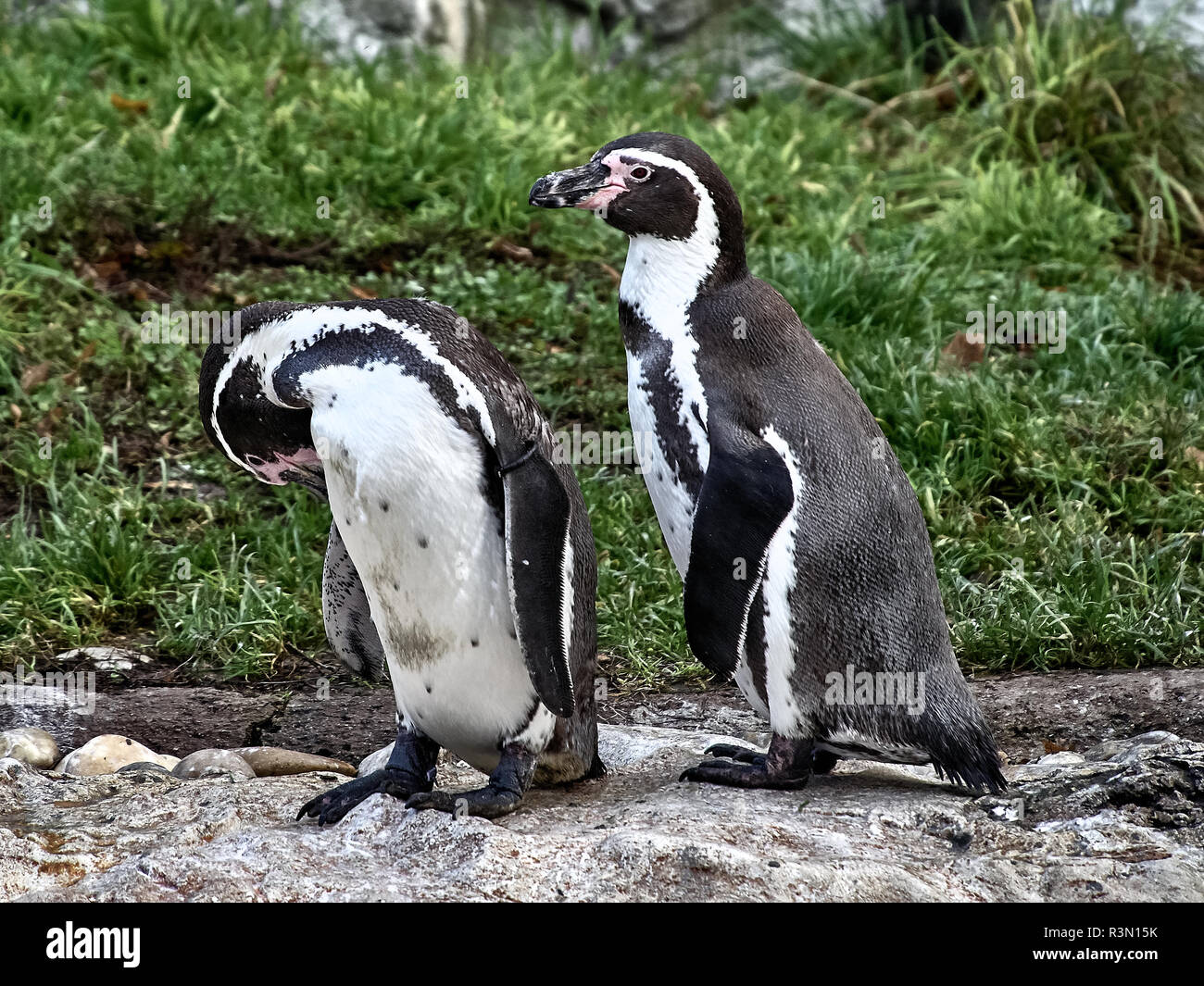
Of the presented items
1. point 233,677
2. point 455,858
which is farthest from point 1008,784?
point 233,677

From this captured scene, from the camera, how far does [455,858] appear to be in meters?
2.78

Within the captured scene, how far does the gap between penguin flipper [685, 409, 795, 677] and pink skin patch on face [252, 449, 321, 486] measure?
811 millimetres

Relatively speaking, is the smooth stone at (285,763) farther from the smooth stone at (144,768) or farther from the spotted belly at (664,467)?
the spotted belly at (664,467)

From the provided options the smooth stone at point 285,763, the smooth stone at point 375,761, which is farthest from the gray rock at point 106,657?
the smooth stone at point 375,761

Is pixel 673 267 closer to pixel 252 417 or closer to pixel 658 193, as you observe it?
pixel 658 193

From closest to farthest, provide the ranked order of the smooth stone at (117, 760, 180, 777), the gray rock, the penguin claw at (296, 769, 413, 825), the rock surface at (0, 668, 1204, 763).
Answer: the penguin claw at (296, 769, 413, 825) → the smooth stone at (117, 760, 180, 777) → the rock surface at (0, 668, 1204, 763) → the gray rock

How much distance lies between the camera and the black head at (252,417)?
3.19 meters

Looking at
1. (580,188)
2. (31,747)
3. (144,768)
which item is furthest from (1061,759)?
(31,747)

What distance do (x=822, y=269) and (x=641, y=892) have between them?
409cm

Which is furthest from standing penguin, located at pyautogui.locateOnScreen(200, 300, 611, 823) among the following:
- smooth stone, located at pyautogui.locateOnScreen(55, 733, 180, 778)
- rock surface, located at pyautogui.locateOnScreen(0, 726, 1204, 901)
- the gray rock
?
the gray rock

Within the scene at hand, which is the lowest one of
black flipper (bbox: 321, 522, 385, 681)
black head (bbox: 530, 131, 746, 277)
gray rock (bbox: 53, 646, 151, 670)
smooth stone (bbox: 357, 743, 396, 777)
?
smooth stone (bbox: 357, 743, 396, 777)

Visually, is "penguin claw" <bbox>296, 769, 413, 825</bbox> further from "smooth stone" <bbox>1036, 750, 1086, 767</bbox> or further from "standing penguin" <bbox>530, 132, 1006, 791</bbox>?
"smooth stone" <bbox>1036, 750, 1086, 767</bbox>

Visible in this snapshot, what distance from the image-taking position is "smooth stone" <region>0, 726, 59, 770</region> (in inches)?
168
